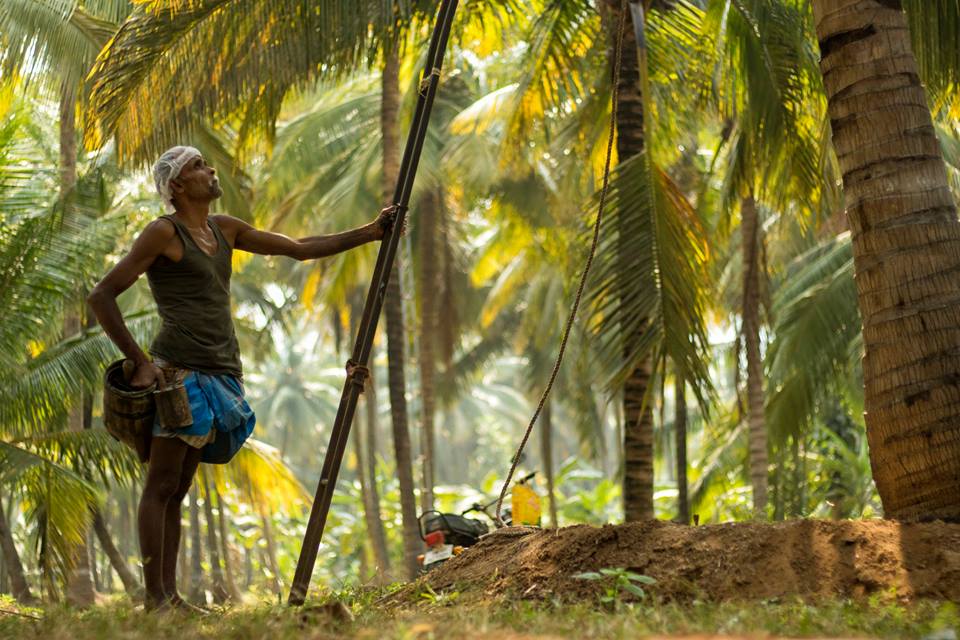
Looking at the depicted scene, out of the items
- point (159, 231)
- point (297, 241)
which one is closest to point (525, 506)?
point (297, 241)

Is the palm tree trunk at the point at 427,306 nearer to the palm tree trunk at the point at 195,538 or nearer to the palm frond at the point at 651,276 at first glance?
the palm tree trunk at the point at 195,538

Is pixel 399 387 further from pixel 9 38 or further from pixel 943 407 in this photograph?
pixel 943 407

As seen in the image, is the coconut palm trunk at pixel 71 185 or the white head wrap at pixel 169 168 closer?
the white head wrap at pixel 169 168

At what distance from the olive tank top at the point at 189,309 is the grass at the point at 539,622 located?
3.48 ft

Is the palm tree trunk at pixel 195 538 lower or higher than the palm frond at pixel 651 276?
lower

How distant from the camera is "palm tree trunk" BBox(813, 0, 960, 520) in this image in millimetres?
4910

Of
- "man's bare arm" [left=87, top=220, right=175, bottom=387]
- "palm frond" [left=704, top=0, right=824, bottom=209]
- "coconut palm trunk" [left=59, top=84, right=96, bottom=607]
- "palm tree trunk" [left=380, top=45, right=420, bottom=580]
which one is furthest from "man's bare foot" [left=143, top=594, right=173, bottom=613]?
"palm tree trunk" [left=380, top=45, right=420, bottom=580]

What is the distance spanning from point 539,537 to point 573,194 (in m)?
10.7

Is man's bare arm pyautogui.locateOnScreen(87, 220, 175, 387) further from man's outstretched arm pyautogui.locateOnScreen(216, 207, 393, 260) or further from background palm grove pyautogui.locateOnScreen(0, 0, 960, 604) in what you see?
background palm grove pyautogui.locateOnScreen(0, 0, 960, 604)

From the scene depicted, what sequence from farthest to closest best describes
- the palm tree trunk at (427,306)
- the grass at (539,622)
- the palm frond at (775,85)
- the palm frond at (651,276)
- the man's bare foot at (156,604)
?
the palm tree trunk at (427,306)
the palm frond at (775,85)
the palm frond at (651,276)
the man's bare foot at (156,604)
the grass at (539,622)

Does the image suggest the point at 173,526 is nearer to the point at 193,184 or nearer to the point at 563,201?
the point at 193,184

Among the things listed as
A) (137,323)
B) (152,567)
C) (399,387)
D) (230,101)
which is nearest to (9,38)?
(137,323)

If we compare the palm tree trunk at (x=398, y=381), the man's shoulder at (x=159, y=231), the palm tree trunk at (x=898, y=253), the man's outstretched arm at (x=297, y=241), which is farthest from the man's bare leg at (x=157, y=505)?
the palm tree trunk at (x=398, y=381)

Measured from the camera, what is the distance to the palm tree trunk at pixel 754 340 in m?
13.4
